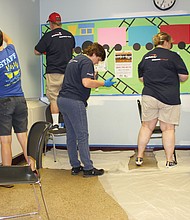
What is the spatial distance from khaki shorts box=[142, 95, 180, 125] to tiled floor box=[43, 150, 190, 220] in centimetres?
55

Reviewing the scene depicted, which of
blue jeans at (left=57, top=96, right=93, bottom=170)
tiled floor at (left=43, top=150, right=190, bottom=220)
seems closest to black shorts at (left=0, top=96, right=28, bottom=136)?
blue jeans at (left=57, top=96, right=93, bottom=170)

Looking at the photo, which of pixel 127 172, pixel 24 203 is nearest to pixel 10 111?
pixel 24 203

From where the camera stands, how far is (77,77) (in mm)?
3293

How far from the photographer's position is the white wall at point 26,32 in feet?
13.3

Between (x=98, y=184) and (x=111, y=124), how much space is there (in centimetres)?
176

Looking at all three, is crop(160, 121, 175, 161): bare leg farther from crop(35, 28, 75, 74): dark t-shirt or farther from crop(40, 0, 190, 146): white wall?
crop(35, 28, 75, 74): dark t-shirt

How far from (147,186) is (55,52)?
81.2 inches

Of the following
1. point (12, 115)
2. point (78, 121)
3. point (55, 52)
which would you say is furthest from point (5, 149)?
point (55, 52)

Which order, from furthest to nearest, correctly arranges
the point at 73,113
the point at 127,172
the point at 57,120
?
the point at 57,120 < the point at 127,172 < the point at 73,113

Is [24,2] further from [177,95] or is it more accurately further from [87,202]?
[87,202]

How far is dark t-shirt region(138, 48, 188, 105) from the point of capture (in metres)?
3.61

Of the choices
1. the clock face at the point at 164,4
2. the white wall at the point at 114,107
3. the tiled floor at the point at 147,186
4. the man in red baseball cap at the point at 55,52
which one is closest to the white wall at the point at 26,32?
the man in red baseball cap at the point at 55,52

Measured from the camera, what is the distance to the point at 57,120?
4.27 metres

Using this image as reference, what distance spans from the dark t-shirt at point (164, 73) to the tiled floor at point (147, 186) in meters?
0.80
